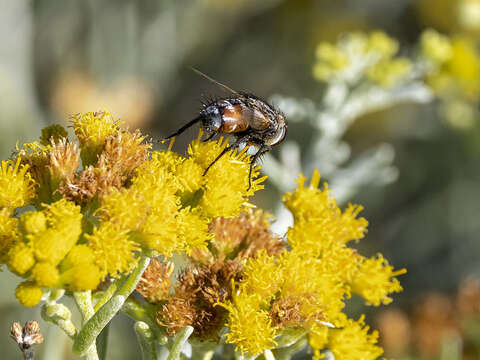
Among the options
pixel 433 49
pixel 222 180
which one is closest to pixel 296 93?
pixel 433 49

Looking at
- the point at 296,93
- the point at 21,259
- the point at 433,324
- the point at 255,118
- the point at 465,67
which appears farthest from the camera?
the point at 296,93

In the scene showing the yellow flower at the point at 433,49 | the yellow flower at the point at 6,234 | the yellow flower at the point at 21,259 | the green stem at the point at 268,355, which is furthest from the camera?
the yellow flower at the point at 433,49

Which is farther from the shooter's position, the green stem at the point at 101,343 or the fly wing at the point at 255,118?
the fly wing at the point at 255,118

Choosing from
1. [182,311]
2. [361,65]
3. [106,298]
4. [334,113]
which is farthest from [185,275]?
[361,65]

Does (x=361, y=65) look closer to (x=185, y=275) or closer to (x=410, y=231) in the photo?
(x=410, y=231)

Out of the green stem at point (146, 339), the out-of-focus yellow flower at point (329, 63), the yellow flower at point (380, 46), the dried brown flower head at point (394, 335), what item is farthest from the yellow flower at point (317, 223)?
the yellow flower at point (380, 46)

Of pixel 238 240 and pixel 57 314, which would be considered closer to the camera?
pixel 57 314

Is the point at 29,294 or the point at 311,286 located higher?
the point at 311,286

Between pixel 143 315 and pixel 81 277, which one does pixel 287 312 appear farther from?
pixel 81 277

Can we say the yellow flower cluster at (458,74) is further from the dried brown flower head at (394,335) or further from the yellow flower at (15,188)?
the yellow flower at (15,188)
